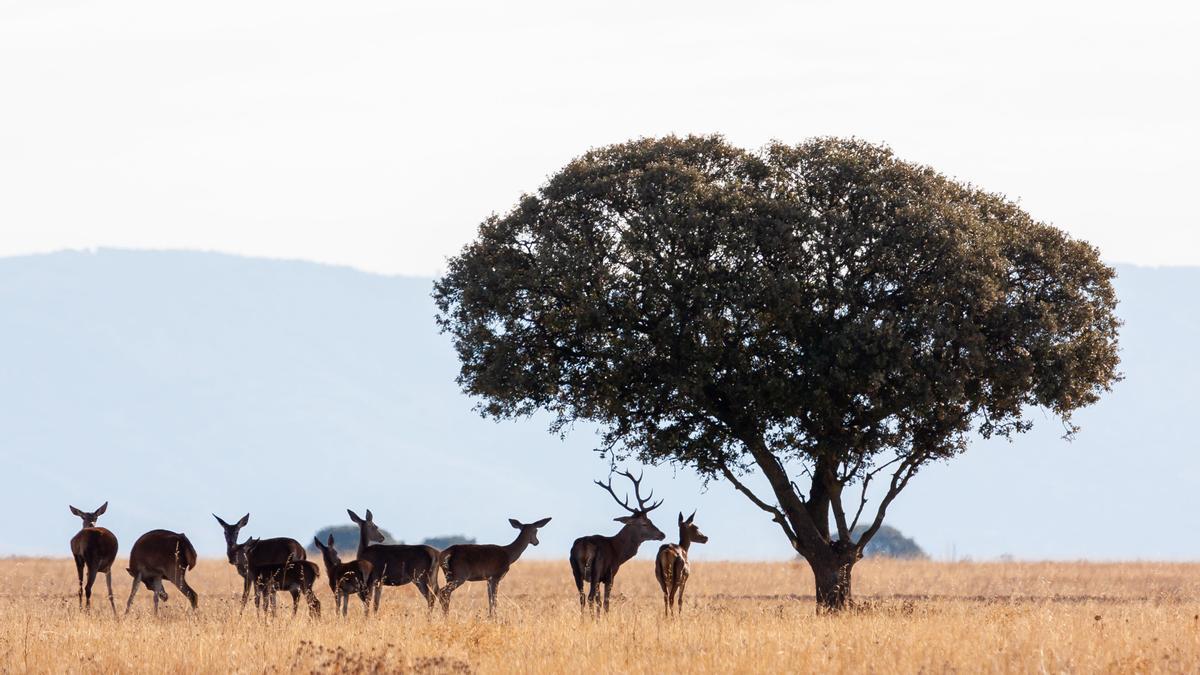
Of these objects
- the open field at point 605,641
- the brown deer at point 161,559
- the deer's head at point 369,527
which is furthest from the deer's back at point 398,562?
the brown deer at point 161,559

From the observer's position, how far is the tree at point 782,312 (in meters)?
29.8

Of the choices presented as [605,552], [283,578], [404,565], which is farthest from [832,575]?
[283,578]

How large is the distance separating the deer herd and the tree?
8.71 feet

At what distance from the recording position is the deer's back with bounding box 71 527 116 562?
30500 mm

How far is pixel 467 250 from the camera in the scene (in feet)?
108

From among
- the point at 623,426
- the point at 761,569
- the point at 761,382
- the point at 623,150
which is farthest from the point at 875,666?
the point at 761,569

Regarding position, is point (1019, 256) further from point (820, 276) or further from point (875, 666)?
point (875, 666)

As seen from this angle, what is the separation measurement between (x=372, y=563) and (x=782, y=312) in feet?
29.1

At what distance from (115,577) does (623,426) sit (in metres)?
26.2

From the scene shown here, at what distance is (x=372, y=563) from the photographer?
2830 centimetres

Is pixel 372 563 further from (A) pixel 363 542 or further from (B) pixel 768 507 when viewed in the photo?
(B) pixel 768 507

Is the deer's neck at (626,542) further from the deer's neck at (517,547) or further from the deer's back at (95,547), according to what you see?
the deer's back at (95,547)

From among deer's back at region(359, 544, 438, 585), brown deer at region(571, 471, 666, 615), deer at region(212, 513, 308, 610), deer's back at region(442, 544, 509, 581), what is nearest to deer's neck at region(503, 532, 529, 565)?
deer's back at region(442, 544, 509, 581)

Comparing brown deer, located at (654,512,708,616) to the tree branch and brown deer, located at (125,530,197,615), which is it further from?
brown deer, located at (125,530,197,615)
